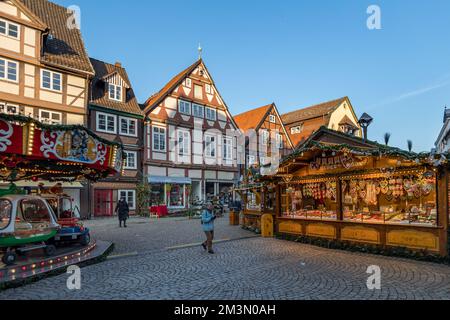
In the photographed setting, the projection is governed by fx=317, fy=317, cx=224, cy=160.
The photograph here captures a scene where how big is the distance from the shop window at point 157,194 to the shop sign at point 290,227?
1517cm

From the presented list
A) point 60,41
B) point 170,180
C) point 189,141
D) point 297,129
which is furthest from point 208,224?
point 297,129

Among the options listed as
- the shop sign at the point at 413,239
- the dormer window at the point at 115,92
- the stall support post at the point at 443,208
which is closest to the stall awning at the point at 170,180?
the dormer window at the point at 115,92

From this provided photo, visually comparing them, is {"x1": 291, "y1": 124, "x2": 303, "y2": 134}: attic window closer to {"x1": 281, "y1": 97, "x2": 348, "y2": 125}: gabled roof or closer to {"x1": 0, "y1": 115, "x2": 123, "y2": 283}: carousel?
{"x1": 281, "y1": 97, "x2": 348, "y2": 125}: gabled roof

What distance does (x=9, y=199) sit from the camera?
27.6 ft

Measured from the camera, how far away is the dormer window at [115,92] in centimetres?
2498

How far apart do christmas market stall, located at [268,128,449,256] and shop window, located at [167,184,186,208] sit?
15966 mm

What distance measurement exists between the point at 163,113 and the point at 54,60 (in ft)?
29.5

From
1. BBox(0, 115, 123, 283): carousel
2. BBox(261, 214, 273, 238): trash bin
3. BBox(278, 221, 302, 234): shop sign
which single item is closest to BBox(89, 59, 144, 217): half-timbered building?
BBox(0, 115, 123, 283): carousel

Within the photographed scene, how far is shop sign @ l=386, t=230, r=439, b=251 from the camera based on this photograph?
8.55 meters

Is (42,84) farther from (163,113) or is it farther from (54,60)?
(163,113)

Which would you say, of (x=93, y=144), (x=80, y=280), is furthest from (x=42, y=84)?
(x=80, y=280)

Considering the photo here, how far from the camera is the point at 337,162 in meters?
11.4

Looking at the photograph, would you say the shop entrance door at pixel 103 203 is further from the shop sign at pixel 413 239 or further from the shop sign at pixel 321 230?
the shop sign at pixel 413 239

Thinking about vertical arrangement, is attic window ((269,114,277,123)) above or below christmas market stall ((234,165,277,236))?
above
